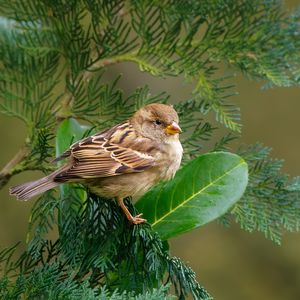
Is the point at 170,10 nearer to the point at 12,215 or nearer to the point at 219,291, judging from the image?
the point at 12,215

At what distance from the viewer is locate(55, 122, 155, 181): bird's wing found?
2.13m

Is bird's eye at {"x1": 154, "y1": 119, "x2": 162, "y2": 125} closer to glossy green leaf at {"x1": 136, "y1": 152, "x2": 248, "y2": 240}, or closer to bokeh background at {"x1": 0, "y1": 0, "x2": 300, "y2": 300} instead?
glossy green leaf at {"x1": 136, "y1": 152, "x2": 248, "y2": 240}

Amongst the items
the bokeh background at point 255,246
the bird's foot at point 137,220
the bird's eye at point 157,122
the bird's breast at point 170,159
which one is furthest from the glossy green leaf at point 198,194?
the bokeh background at point 255,246

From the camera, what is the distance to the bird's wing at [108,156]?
213 cm

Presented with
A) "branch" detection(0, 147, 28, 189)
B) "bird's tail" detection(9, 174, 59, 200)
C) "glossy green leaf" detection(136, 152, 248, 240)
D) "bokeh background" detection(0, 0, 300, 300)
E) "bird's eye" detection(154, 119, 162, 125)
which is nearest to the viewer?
"glossy green leaf" detection(136, 152, 248, 240)

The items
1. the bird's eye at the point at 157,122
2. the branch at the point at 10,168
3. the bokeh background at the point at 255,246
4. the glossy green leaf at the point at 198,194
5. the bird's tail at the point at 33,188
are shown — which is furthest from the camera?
the bokeh background at the point at 255,246

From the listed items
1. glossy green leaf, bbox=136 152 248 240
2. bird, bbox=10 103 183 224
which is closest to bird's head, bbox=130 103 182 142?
bird, bbox=10 103 183 224

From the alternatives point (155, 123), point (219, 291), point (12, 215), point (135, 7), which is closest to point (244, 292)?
point (219, 291)

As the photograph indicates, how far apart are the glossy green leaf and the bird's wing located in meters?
0.28

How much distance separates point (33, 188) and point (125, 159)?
1.27ft

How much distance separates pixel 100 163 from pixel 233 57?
500mm

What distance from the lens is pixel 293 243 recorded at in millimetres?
4734

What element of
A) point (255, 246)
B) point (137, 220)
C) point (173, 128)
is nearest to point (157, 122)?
point (173, 128)

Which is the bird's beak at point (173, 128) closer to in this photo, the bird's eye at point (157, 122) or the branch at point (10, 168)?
the bird's eye at point (157, 122)
